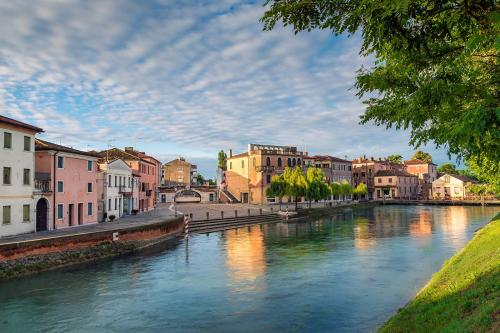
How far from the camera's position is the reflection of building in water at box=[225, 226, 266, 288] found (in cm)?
2727

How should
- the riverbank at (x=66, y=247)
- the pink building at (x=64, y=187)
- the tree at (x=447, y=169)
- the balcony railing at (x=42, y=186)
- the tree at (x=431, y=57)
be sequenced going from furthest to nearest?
the tree at (x=447, y=169)
the pink building at (x=64, y=187)
the balcony railing at (x=42, y=186)
the riverbank at (x=66, y=247)
the tree at (x=431, y=57)

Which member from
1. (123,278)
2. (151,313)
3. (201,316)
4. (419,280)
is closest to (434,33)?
(201,316)

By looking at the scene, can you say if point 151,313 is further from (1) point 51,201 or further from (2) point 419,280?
(1) point 51,201

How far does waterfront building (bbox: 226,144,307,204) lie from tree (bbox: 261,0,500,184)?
82.2m

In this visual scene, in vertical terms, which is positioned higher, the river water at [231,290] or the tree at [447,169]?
the tree at [447,169]

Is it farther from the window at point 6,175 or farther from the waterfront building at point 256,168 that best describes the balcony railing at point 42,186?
the waterfront building at point 256,168

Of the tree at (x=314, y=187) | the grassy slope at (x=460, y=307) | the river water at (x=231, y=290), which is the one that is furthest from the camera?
the tree at (x=314, y=187)

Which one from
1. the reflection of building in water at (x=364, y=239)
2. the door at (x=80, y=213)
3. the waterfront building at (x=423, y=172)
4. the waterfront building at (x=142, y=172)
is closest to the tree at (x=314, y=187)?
the reflection of building in water at (x=364, y=239)

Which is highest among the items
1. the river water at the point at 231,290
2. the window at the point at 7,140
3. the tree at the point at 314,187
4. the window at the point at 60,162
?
the window at the point at 7,140

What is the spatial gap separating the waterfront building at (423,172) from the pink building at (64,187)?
382ft

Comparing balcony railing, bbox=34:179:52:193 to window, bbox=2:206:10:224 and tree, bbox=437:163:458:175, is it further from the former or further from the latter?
tree, bbox=437:163:458:175

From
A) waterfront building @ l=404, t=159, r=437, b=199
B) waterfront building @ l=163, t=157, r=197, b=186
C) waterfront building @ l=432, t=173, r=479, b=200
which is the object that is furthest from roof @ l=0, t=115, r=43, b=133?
waterfront building @ l=404, t=159, r=437, b=199

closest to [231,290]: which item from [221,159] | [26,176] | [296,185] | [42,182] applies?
[26,176]

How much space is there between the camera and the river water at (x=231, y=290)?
1778cm
